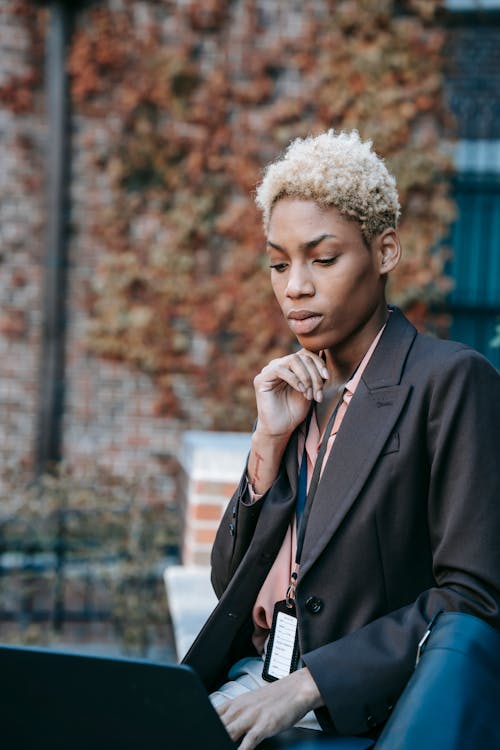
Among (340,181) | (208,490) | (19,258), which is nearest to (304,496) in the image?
(340,181)

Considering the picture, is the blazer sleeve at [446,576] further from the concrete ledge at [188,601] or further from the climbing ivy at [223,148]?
the climbing ivy at [223,148]

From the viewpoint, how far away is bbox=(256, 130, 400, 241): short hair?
173 cm

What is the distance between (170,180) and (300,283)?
523cm

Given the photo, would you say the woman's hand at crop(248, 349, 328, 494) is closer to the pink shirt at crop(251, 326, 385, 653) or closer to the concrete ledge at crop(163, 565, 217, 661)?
the pink shirt at crop(251, 326, 385, 653)

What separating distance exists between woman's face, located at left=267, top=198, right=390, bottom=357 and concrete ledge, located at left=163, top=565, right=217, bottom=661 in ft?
4.27

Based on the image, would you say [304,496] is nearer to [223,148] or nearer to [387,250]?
[387,250]

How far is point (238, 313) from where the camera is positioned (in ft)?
22.2

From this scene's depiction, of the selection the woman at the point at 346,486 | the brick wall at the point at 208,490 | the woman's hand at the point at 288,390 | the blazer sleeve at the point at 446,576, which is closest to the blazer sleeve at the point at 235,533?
the woman at the point at 346,486

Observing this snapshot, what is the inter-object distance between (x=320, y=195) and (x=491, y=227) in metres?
5.61

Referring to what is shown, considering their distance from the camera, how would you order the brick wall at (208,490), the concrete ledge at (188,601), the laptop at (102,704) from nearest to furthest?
the laptop at (102,704) < the concrete ledge at (188,601) < the brick wall at (208,490)

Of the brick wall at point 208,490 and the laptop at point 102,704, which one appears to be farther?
the brick wall at point 208,490

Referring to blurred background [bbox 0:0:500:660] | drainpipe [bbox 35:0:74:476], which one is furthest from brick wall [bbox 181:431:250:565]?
drainpipe [bbox 35:0:74:476]

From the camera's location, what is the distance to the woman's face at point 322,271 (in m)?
1.73

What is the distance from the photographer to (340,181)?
172 centimetres
